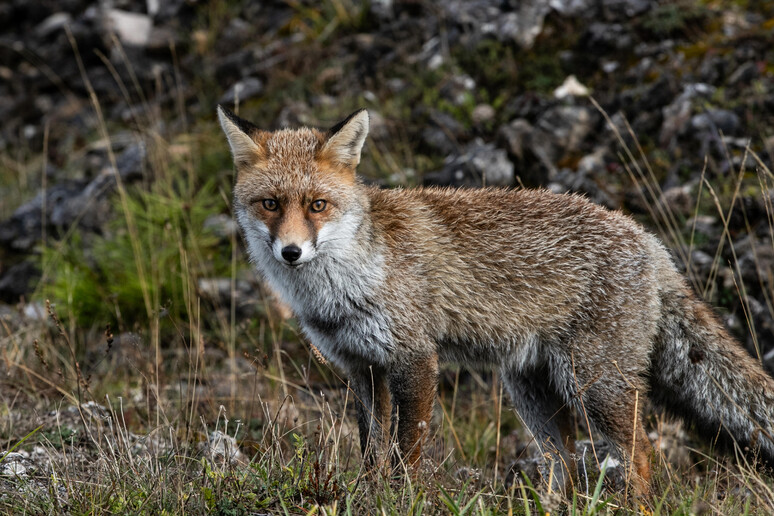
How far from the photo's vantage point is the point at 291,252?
3551 millimetres

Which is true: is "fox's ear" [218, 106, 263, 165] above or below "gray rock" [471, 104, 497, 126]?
above

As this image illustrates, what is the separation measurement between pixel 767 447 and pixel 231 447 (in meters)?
2.93

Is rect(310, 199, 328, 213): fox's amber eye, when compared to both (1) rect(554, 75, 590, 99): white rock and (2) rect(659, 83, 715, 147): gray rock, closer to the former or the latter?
(2) rect(659, 83, 715, 147): gray rock

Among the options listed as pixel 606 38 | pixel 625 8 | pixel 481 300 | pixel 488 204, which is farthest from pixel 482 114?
pixel 481 300

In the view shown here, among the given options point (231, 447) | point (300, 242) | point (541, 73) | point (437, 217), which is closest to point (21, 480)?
point (231, 447)

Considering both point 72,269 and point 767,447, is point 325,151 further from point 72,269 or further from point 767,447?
point 72,269

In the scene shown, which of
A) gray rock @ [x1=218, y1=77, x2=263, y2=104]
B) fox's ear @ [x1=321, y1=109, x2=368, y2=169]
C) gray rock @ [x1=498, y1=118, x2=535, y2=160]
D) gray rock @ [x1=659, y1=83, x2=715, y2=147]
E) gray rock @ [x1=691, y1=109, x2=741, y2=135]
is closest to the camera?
fox's ear @ [x1=321, y1=109, x2=368, y2=169]

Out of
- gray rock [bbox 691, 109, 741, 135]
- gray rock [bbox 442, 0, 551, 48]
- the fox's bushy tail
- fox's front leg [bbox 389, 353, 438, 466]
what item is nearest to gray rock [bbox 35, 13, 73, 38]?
gray rock [bbox 442, 0, 551, 48]

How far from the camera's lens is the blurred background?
14.1 feet

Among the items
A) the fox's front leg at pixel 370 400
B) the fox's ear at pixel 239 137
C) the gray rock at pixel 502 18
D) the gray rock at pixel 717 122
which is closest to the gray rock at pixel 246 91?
the gray rock at pixel 502 18

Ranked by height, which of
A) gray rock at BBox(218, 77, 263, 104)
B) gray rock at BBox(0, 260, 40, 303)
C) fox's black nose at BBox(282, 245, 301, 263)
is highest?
fox's black nose at BBox(282, 245, 301, 263)

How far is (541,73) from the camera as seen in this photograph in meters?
8.36

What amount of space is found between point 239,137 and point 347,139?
0.65 meters

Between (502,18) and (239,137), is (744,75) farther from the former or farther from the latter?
(239,137)
